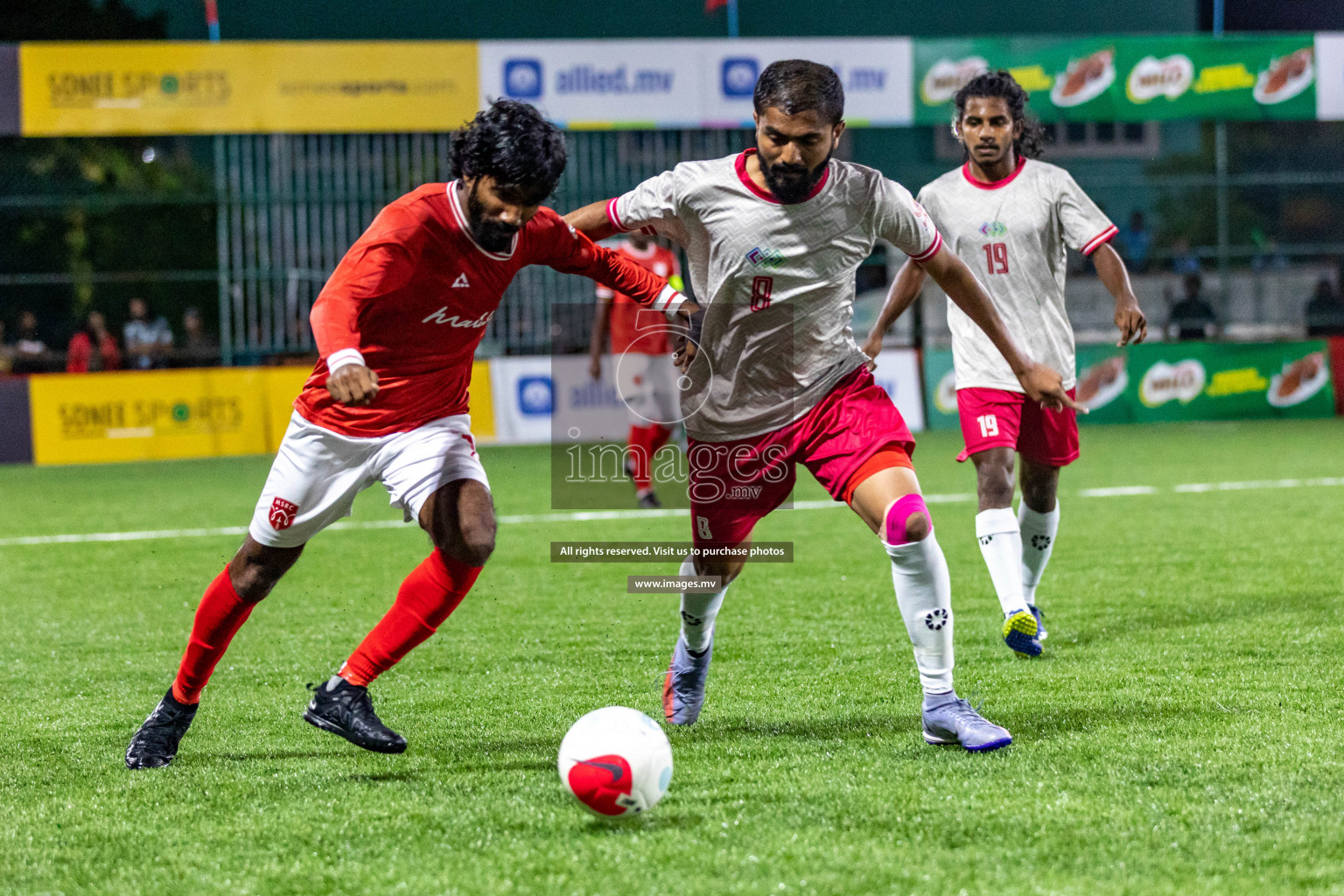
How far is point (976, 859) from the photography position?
3053mm

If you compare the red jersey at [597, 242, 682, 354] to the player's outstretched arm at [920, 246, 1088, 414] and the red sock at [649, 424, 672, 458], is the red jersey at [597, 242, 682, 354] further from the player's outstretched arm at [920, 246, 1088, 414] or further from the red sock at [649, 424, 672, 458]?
the player's outstretched arm at [920, 246, 1088, 414]

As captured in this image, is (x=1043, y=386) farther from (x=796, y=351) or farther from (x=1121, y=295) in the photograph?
(x=1121, y=295)

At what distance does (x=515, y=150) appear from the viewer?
3.77 metres

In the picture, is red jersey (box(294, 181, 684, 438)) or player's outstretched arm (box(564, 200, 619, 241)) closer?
red jersey (box(294, 181, 684, 438))

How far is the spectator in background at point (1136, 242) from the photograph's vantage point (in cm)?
1906

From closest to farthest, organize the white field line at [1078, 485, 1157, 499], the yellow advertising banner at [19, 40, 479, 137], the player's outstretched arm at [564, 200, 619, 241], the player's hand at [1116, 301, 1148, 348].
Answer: the player's outstretched arm at [564, 200, 619, 241] < the player's hand at [1116, 301, 1148, 348] < the white field line at [1078, 485, 1157, 499] < the yellow advertising banner at [19, 40, 479, 137]

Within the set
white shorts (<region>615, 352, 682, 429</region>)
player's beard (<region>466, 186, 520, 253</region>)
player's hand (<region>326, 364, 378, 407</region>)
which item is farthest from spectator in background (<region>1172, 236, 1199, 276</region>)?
player's hand (<region>326, 364, 378, 407</region>)

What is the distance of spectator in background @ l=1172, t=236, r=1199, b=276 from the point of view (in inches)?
727

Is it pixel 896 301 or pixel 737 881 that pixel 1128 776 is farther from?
pixel 896 301

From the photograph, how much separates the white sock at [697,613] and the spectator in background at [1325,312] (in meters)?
16.2

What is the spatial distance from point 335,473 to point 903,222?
5.74 feet

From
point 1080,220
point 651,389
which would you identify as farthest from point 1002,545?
point 651,389

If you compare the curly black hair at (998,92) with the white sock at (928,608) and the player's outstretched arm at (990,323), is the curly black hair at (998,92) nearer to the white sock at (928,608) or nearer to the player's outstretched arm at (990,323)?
the player's outstretched arm at (990,323)

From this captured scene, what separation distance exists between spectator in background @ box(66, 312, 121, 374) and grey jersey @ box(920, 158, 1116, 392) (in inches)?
505
